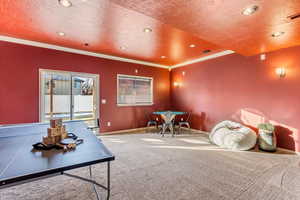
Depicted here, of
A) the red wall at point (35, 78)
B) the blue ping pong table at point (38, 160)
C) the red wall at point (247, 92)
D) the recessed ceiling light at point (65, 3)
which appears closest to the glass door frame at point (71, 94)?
the red wall at point (35, 78)

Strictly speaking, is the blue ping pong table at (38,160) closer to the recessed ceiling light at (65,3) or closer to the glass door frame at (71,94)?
the recessed ceiling light at (65,3)

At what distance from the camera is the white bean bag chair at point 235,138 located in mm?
3430

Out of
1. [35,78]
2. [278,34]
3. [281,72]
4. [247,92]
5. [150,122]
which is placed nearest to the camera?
[278,34]

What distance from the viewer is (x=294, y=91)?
329cm

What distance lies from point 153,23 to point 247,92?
332cm

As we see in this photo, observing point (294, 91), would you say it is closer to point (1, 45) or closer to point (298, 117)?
point (298, 117)

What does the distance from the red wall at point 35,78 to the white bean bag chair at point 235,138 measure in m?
3.08

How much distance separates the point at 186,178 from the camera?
7.30 feet

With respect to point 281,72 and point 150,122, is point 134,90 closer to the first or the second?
point 150,122

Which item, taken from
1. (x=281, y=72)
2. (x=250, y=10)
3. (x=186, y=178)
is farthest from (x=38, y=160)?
(x=281, y=72)

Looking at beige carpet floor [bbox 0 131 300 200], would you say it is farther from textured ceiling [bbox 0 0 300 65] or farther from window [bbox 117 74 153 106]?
textured ceiling [bbox 0 0 300 65]

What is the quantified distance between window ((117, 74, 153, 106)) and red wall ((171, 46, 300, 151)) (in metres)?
1.51

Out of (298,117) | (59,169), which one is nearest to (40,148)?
(59,169)

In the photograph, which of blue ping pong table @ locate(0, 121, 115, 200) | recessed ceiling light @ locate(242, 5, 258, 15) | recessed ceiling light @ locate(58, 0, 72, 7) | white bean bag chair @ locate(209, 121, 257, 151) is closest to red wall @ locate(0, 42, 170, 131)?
recessed ceiling light @ locate(58, 0, 72, 7)
